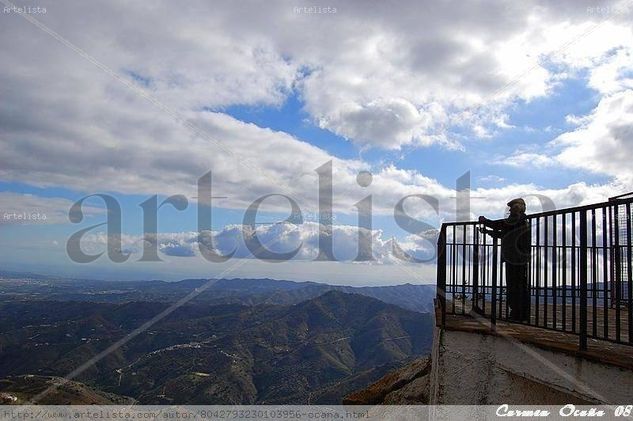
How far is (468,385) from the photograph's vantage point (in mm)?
5934

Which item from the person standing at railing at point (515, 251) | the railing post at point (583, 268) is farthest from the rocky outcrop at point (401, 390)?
the railing post at point (583, 268)

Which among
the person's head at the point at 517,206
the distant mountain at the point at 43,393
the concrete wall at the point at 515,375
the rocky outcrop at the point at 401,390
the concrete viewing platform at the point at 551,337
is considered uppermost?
the person's head at the point at 517,206

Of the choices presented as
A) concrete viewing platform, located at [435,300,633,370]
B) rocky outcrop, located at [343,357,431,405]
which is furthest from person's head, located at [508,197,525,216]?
rocky outcrop, located at [343,357,431,405]

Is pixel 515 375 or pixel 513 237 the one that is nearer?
pixel 515 375

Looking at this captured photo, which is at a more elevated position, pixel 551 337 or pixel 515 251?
pixel 515 251

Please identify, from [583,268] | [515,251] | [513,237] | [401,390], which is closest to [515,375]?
[583,268]

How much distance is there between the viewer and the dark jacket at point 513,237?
670cm

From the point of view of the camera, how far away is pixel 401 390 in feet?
33.4

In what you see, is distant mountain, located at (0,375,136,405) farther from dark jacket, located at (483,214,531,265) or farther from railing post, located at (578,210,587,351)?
railing post, located at (578,210,587,351)

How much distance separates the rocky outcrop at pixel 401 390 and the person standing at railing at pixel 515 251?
2.74m

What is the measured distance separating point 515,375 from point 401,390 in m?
4.97

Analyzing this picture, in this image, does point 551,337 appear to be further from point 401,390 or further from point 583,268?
point 401,390

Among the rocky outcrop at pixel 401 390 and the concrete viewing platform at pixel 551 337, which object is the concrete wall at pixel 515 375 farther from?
the rocky outcrop at pixel 401 390

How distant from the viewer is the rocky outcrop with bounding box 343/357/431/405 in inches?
364
